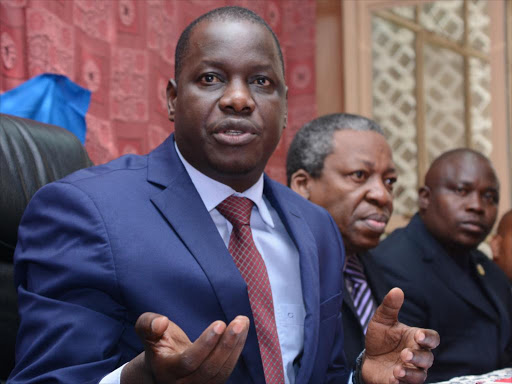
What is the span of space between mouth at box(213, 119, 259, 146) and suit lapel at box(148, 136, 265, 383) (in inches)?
3.5

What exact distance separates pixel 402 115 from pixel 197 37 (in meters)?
2.66

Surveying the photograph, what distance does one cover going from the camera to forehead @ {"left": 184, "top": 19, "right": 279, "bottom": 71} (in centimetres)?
99

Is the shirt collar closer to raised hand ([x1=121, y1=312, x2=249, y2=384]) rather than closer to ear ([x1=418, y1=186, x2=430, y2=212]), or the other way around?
raised hand ([x1=121, y1=312, x2=249, y2=384])

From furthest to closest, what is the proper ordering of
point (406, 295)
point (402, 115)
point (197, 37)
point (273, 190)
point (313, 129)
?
point (402, 115) → point (313, 129) → point (406, 295) → point (273, 190) → point (197, 37)

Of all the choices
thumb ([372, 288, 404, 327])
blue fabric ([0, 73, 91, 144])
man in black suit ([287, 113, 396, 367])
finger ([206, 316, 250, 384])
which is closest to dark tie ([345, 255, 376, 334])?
man in black suit ([287, 113, 396, 367])

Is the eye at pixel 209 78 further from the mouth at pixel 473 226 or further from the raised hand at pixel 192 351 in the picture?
the mouth at pixel 473 226

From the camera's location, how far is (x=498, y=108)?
3.22 m

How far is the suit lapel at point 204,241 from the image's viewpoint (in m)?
0.88

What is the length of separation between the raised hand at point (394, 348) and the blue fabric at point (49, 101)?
1358 mm

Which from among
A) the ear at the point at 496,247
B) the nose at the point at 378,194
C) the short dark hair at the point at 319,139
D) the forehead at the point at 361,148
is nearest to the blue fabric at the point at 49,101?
the short dark hair at the point at 319,139

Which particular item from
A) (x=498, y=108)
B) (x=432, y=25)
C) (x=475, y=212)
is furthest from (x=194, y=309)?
(x=432, y=25)

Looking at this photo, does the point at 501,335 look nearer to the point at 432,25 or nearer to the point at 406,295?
the point at 406,295

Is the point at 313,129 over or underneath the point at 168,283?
over

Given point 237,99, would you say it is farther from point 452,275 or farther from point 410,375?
point 452,275
